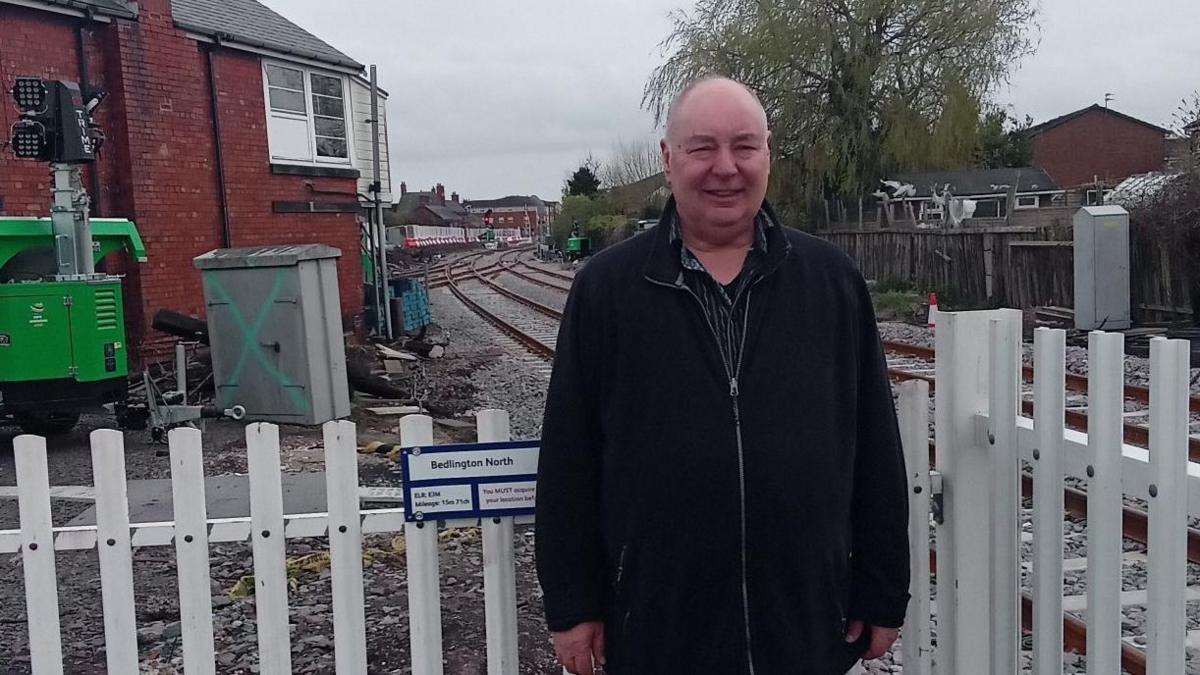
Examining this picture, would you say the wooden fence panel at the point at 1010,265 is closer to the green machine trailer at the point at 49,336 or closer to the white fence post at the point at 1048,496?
the green machine trailer at the point at 49,336

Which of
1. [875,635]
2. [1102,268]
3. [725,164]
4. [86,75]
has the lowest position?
[875,635]

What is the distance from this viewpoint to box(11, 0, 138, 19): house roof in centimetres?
1198

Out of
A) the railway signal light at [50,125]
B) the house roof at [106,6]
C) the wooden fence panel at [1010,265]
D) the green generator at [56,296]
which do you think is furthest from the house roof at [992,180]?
the green generator at [56,296]

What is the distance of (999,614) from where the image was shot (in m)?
2.65

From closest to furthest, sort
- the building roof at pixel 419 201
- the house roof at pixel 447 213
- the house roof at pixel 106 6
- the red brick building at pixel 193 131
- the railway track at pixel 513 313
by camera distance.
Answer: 1. the house roof at pixel 106 6
2. the red brick building at pixel 193 131
3. the railway track at pixel 513 313
4. the building roof at pixel 419 201
5. the house roof at pixel 447 213

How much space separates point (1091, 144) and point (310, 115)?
54845mm

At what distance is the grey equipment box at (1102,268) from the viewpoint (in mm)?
14734

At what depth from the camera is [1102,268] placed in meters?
14.8

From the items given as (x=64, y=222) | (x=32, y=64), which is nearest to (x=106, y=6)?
(x=32, y=64)

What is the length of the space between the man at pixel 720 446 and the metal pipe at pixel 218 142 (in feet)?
43.0

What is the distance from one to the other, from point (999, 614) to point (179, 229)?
1285cm

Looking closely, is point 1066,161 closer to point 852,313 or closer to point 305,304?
point 305,304

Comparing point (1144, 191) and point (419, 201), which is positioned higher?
point (419, 201)

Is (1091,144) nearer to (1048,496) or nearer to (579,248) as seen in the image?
(579,248)
